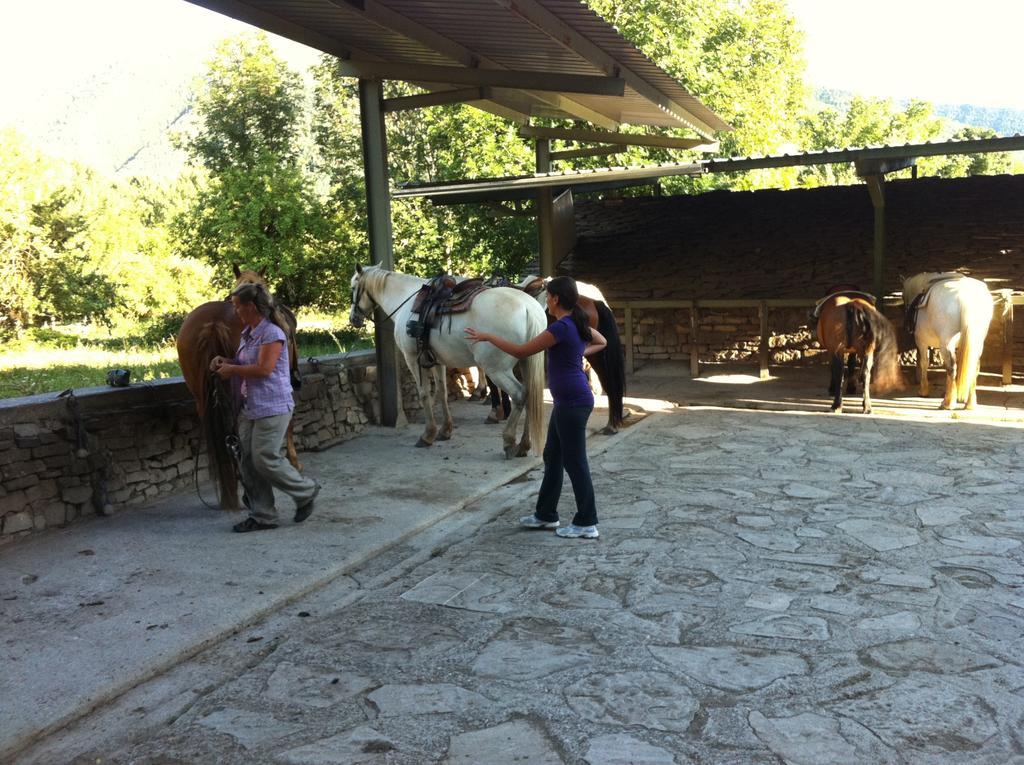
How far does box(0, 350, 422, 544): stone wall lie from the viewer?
6.00 m

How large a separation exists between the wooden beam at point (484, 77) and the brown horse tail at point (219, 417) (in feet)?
13.0

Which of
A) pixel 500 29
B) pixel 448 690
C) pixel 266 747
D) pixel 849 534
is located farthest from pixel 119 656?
pixel 500 29

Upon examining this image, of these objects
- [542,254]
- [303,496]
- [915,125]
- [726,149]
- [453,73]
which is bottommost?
[303,496]

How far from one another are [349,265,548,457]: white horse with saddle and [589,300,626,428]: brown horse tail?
0.90 metres

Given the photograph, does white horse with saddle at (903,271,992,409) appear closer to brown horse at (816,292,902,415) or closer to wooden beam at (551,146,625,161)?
brown horse at (816,292,902,415)

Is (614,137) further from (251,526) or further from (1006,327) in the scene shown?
(251,526)

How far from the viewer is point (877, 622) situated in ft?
14.4

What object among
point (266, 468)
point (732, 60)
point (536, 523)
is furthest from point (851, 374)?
point (732, 60)

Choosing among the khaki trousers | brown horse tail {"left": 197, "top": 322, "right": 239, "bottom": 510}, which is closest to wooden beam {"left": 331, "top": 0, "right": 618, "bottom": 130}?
brown horse tail {"left": 197, "top": 322, "right": 239, "bottom": 510}

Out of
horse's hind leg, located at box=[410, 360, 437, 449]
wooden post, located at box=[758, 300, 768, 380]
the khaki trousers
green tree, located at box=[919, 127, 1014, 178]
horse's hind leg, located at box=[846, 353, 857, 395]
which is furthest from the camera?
green tree, located at box=[919, 127, 1014, 178]

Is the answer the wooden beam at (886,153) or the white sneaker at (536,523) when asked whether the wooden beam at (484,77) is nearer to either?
the wooden beam at (886,153)

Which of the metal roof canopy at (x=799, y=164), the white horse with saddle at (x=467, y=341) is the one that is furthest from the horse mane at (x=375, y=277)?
the metal roof canopy at (x=799, y=164)

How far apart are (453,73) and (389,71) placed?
817 mm

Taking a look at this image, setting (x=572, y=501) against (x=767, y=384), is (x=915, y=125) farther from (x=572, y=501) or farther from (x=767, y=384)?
(x=572, y=501)
